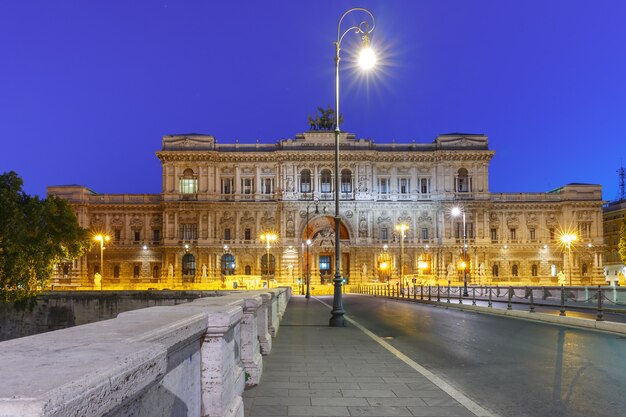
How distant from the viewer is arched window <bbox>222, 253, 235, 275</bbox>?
7838 centimetres

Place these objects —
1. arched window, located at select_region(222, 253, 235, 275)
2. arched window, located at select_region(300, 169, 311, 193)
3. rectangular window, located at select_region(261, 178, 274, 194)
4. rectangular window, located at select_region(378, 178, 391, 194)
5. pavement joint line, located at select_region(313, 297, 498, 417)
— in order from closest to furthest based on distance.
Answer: pavement joint line, located at select_region(313, 297, 498, 417), arched window, located at select_region(222, 253, 235, 275), arched window, located at select_region(300, 169, 311, 193), rectangular window, located at select_region(261, 178, 274, 194), rectangular window, located at select_region(378, 178, 391, 194)

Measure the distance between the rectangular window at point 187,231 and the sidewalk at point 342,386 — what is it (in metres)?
65.8

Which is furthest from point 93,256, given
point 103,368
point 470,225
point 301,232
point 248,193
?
point 103,368

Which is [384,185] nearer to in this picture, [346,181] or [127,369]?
[346,181]

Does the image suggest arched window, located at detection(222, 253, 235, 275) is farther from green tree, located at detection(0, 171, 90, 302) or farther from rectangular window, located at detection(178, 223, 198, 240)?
green tree, located at detection(0, 171, 90, 302)

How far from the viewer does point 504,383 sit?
9.63 m

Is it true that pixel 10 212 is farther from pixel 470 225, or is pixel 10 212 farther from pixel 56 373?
pixel 470 225

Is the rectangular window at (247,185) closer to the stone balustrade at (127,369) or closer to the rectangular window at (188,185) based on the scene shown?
the rectangular window at (188,185)

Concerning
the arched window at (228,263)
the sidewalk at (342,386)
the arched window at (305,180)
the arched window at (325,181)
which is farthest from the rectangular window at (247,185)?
the sidewalk at (342,386)

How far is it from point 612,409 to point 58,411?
7.68 meters

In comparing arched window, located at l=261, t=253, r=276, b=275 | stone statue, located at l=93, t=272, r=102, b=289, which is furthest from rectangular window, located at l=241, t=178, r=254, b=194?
stone statue, located at l=93, t=272, r=102, b=289

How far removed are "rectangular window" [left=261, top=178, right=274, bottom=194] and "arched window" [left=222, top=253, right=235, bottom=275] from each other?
10.0 meters

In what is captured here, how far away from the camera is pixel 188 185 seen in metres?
80.8

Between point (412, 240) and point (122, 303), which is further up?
point (412, 240)
